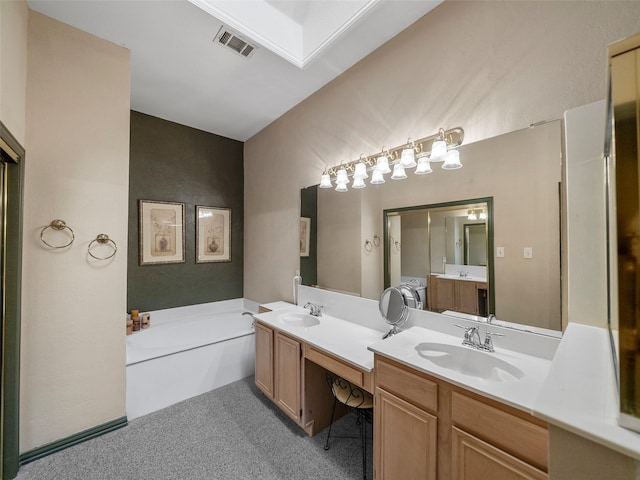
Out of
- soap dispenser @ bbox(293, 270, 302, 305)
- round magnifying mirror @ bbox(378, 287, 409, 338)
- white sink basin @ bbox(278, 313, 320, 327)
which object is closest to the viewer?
round magnifying mirror @ bbox(378, 287, 409, 338)

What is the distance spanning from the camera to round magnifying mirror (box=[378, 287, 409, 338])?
180cm

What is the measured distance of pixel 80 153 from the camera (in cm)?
192

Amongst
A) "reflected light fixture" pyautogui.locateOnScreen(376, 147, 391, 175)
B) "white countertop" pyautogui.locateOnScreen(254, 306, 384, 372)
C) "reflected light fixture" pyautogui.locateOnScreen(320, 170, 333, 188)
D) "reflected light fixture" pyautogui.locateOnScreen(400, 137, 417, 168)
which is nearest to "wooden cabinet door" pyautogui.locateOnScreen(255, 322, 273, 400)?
"white countertop" pyautogui.locateOnScreen(254, 306, 384, 372)

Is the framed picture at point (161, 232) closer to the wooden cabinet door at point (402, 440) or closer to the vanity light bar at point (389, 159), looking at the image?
the vanity light bar at point (389, 159)

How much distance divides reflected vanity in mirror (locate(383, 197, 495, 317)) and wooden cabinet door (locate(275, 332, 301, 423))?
88 centimetres

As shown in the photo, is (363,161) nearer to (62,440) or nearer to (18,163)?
(18,163)

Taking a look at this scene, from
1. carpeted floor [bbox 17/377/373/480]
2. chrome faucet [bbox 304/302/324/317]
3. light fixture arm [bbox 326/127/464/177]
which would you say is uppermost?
light fixture arm [bbox 326/127/464/177]

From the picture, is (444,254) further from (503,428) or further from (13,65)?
(13,65)

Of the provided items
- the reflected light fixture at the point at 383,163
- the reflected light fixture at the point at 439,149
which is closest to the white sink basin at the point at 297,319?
the reflected light fixture at the point at 383,163

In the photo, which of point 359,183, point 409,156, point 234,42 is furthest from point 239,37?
point 409,156

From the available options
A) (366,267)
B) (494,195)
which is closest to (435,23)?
(494,195)

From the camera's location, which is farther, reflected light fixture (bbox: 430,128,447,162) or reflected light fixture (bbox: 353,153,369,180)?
reflected light fixture (bbox: 353,153,369,180)

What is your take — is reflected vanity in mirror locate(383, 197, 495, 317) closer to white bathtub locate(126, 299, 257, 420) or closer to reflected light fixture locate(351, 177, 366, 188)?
reflected light fixture locate(351, 177, 366, 188)

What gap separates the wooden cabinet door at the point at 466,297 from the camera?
1.60 m
